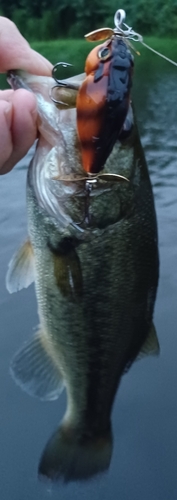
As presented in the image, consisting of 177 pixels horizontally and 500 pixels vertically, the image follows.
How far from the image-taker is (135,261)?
1.88 meters

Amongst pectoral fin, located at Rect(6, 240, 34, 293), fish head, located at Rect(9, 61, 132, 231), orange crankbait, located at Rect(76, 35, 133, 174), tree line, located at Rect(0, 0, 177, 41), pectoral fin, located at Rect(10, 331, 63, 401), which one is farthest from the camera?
tree line, located at Rect(0, 0, 177, 41)

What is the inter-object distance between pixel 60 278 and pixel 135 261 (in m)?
0.21

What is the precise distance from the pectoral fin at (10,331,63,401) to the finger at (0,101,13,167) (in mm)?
584

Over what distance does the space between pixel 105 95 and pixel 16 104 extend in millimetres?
260

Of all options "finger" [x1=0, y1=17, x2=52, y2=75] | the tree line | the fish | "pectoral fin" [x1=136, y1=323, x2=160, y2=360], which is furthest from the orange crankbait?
the tree line

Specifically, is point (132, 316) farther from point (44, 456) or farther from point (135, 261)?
point (44, 456)

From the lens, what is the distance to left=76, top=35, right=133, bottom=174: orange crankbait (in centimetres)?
152

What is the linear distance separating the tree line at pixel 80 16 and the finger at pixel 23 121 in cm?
2835

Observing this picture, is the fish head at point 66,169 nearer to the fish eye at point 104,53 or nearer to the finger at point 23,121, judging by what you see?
the finger at point 23,121

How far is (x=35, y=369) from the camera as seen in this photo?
2105 millimetres

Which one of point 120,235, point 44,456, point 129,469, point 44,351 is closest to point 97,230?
point 120,235

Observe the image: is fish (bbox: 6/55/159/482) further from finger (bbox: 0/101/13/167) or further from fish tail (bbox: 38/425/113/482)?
fish tail (bbox: 38/425/113/482)

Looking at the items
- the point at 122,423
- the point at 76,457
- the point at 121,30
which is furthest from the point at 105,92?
the point at 122,423

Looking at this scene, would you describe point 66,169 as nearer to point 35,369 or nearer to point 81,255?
point 81,255
